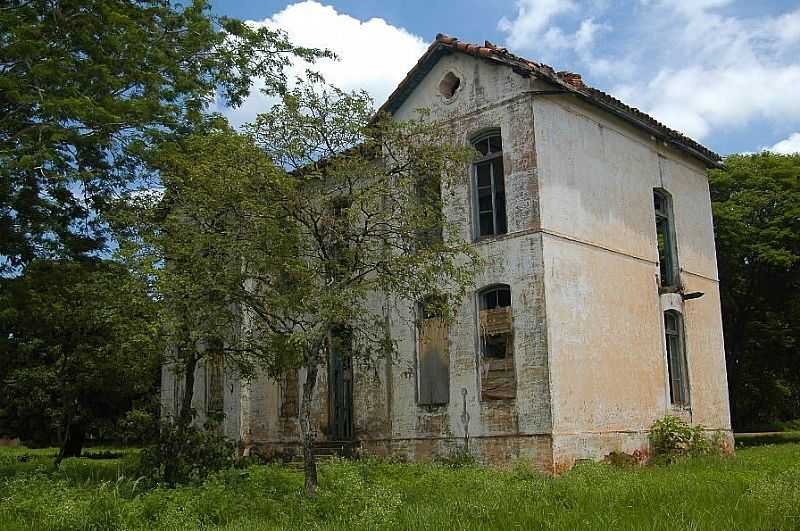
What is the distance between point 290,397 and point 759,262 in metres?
14.7

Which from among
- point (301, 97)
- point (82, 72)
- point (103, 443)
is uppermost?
point (82, 72)

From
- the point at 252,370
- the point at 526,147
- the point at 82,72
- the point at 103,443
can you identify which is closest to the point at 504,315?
the point at 526,147

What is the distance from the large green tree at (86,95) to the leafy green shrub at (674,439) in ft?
33.6

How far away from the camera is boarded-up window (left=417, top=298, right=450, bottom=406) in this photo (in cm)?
1628

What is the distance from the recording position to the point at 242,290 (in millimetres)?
11961

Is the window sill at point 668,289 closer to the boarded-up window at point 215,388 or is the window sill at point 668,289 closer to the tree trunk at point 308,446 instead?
the tree trunk at point 308,446

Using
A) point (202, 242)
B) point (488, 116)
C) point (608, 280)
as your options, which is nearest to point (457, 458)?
point (608, 280)

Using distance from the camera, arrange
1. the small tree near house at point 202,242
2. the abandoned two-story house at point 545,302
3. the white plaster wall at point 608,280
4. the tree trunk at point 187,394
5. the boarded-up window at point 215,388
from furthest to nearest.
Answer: the boarded-up window at point 215,388
the white plaster wall at point 608,280
the abandoned two-story house at point 545,302
the tree trunk at point 187,394
the small tree near house at point 202,242

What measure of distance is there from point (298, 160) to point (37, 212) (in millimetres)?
5851

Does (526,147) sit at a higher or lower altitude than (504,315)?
higher

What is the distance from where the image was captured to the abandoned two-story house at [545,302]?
15047 millimetres

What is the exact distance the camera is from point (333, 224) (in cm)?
1207

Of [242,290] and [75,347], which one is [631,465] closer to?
[242,290]

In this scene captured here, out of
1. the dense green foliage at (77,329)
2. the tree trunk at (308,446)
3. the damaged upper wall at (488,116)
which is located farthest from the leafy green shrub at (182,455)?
the damaged upper wall at (488,116)
